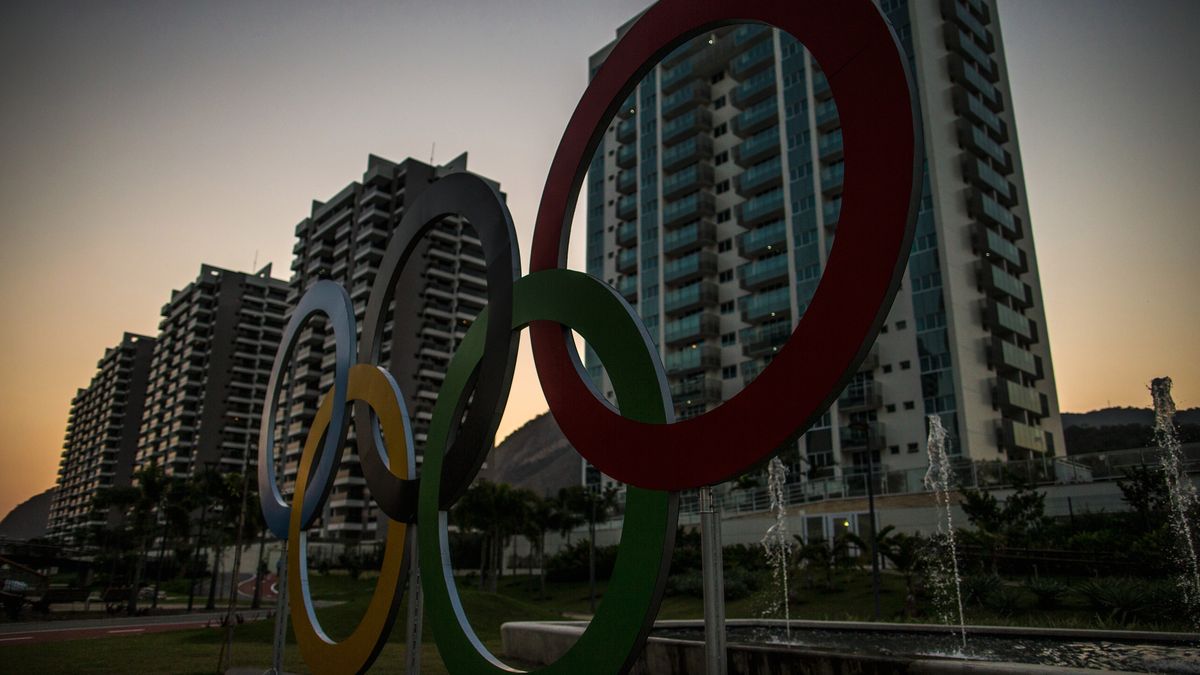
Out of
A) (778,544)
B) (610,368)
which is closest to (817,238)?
(778,544)

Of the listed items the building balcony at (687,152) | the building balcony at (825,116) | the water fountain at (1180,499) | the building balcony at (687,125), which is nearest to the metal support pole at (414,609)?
the water fountain at (1180,499)

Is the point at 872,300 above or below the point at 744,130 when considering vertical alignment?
below

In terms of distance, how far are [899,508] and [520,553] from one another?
46.9m

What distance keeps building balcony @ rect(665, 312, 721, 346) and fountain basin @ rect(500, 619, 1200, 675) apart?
1922 inches

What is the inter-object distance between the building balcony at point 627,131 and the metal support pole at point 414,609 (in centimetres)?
7078

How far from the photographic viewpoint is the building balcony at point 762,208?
63.7 meters

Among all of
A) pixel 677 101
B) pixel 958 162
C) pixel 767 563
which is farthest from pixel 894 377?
pixel 677 101

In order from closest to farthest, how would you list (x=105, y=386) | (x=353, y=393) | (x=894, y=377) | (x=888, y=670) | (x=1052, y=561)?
(x=888, y=670) → (x=353, y=393) → (x=1052, y=561) → (x=894, y=377) → (x=105, y=386)

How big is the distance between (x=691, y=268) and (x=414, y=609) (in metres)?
59.9

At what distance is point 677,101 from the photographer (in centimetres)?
7425

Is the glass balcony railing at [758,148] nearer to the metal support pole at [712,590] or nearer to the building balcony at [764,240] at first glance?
the building balcony at [764,240]

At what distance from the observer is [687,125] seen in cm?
7269

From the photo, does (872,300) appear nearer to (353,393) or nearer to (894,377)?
(353,393)

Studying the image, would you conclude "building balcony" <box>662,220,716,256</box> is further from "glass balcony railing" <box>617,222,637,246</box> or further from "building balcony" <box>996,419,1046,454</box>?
"building balcony" <box>996,419,1046,454</box>
